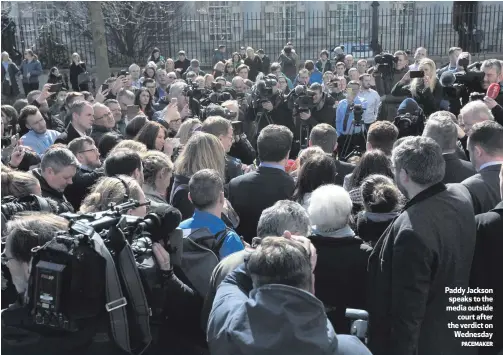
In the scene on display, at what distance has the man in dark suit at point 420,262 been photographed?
2721 millimetres

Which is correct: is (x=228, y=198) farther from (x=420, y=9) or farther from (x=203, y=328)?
(x=420, y=9)

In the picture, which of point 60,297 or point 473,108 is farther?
point 473,108

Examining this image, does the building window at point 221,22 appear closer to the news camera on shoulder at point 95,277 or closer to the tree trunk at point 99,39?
the tree trunk at point 99,39

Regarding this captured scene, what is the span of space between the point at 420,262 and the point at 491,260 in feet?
1.64

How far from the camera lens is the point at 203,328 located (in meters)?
2.81

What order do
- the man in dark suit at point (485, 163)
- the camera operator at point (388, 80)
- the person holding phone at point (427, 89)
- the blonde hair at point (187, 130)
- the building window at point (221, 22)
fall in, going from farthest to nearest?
1. the building window at point (221, 22)
2. the camera operator at point (388, 80)
3. the person holding phone at point (427, 89)
4. the blonde hair at point (187, 130)
5. the man in dark suit at point (485, 163)

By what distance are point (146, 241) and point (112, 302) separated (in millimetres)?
364

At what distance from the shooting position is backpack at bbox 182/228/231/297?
10.1 ft

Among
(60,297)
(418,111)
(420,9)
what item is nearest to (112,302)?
(60,297)

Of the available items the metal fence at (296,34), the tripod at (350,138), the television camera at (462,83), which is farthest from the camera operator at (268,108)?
the metal fence at (296,34)

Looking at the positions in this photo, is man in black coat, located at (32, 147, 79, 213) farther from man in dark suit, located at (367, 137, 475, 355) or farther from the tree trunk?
the tree trunk

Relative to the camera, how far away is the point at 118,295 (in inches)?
95.0

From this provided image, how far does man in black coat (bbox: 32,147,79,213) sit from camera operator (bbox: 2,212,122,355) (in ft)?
5.19

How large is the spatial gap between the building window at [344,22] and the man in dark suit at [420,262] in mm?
16931
